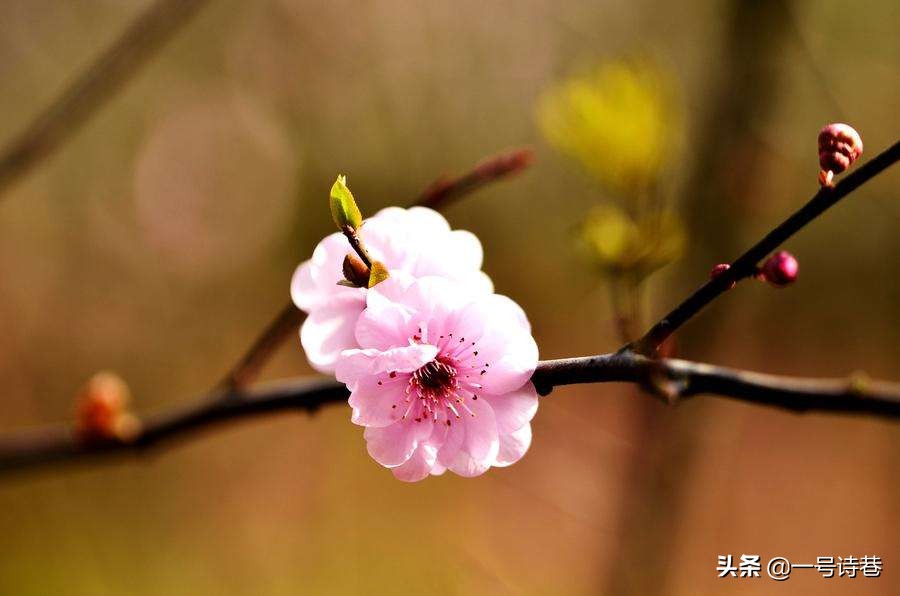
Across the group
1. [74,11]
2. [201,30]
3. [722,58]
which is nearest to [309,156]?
[201,30]

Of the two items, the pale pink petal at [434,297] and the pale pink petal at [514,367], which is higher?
the pale pink petal at [434,297]

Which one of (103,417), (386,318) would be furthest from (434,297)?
(103,417)

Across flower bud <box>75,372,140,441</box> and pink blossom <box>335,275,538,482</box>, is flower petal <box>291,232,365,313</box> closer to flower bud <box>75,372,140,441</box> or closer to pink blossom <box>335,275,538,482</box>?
pink blossom <box>335,275,538,482</box>

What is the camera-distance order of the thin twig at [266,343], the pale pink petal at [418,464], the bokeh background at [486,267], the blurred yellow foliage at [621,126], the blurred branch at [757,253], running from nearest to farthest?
the blurred branch at [757,253] → the pale pink petal at [418,464] → the thin twig at [266,343] → the blurred yellow foliage at [621,126] → the bokeh background at [486,267]

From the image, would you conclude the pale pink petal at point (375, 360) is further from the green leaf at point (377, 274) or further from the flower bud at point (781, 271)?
the flower bud at point (781, 271)

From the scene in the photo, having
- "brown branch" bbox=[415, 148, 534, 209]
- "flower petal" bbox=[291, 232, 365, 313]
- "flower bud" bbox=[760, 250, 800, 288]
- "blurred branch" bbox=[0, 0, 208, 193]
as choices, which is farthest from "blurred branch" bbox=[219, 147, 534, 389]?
"blurred branch" bbox=[0, 0, 208, 193]

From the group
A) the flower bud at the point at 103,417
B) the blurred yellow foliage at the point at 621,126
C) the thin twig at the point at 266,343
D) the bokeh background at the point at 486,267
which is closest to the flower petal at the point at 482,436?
the thin twig at the point at 266,343

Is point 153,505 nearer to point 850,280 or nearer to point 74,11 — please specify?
point 74,11
